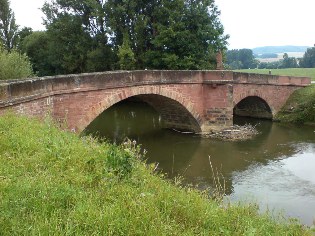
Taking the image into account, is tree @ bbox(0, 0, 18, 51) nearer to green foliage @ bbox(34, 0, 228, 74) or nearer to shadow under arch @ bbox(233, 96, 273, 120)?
green foliage @ bbox(34, 0, 228, 74)

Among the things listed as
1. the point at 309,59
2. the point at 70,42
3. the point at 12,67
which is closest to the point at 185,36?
the point at 12,67

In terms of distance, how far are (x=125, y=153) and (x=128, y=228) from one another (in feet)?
5.72

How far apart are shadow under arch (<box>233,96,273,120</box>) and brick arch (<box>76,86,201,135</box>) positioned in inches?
208

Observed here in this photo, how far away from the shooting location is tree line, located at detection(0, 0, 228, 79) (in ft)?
76.8

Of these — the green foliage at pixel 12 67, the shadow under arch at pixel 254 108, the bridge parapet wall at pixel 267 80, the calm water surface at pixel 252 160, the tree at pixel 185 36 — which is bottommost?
the calm water surface at pixel 252 160

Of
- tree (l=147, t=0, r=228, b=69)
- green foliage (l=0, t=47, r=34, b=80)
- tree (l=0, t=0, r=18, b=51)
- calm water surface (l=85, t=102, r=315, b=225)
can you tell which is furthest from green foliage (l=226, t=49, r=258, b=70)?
green foliage (l=0, t=47, r=34, b=80)

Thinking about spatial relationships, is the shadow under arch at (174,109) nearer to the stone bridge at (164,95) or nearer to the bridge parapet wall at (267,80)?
the stone bridge at (164,95)

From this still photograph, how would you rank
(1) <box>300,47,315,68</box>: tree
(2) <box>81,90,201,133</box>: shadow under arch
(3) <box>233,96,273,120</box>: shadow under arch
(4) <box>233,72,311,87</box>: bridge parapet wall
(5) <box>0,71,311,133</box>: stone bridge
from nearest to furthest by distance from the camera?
(5) <box>0,71,311,133</box>: stone bridge, (2) <box>81,90,201,133</box>: shadow under arch, (4) <box>233,72,311,87</box>: bridge parapet wall, (3) <box>233,96,273,120</box>: shadow under arch, (1) <box>300,47,315,68</box>: tree

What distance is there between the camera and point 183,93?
15.9m

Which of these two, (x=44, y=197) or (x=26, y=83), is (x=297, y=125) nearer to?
(x=26, y=83)

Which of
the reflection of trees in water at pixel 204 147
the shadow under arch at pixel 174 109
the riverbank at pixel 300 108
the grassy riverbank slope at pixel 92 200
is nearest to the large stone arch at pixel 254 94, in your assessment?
the riverbank at pixel 300 108

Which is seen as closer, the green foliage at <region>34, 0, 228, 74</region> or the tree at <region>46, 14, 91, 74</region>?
the green foliage at <region>34, 0, 228, 74</region>

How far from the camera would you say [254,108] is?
21.5m

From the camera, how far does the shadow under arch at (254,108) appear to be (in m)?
Answer: 20.7
